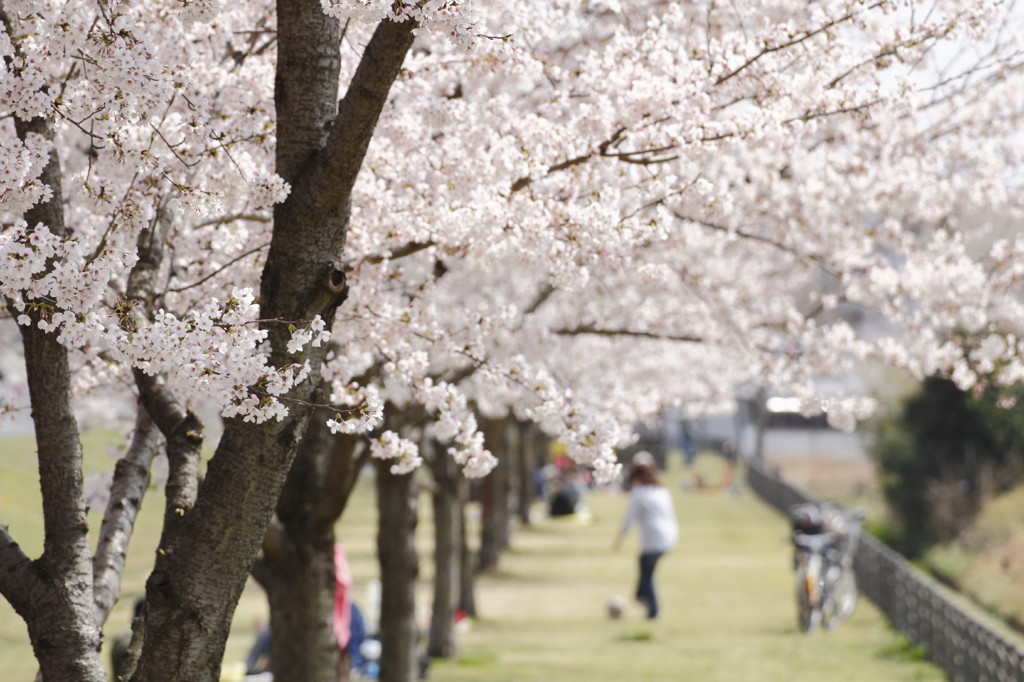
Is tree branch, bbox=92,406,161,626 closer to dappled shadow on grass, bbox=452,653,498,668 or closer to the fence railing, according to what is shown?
the fence railing

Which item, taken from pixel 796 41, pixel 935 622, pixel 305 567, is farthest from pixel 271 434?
pixel 935 622

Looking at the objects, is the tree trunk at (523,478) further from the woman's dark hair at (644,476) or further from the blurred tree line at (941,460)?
the woman's dark hair at (644,476)

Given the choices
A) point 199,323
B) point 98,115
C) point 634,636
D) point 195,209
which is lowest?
point 634,636

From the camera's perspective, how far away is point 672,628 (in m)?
17.0

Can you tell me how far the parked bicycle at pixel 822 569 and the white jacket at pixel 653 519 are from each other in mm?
2105

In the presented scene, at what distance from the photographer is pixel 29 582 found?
4387 mm

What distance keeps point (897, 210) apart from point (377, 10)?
738 centimetres

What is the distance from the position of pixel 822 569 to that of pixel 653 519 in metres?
2.78

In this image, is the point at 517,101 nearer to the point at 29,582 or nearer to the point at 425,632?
the point at 29,582

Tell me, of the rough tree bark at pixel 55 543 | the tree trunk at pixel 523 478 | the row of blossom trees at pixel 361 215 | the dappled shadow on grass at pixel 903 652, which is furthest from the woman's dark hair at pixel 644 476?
the tree trunk at pixel 523 478

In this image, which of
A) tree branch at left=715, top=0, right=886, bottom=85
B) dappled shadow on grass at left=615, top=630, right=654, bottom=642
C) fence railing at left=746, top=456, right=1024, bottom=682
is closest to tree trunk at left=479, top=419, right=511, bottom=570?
fence railing at left=746, top=456, right=1024, bottom=682

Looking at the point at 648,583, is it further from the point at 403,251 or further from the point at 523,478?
the point at 523,478

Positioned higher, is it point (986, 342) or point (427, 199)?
point (427, 199)

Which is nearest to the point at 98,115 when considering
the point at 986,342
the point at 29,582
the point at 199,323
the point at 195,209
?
the point at 195,209
